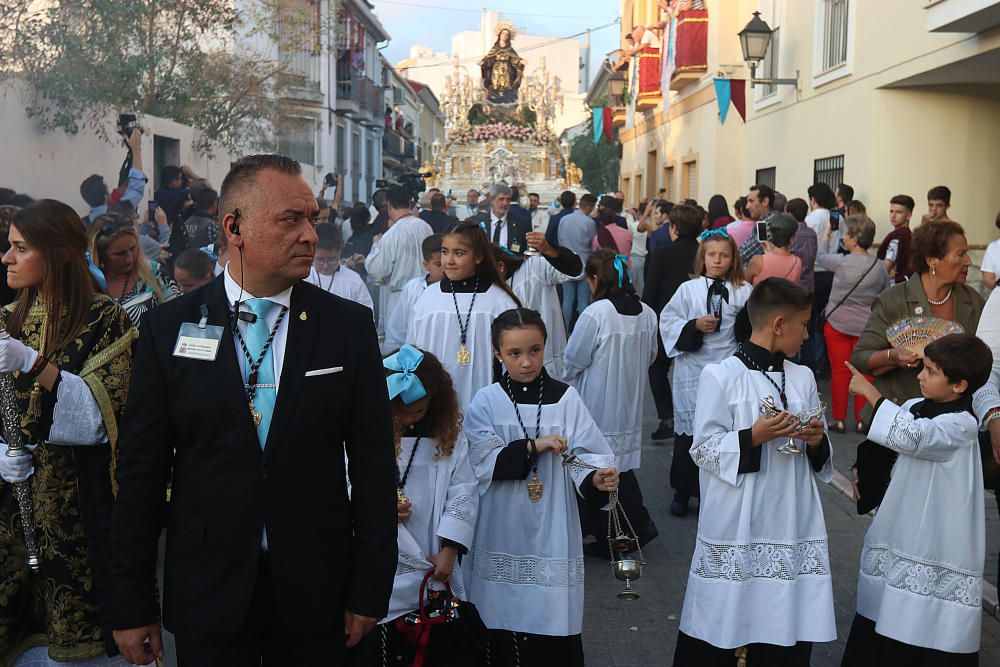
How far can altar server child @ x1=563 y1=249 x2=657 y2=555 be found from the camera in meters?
6.39

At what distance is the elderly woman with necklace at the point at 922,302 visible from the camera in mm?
5047

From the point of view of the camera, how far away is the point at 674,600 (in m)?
5.44

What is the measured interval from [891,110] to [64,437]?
11716 millimetres

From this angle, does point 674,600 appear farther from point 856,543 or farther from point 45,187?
point 45,187

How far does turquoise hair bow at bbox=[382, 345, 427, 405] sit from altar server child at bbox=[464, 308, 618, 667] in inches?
22.3

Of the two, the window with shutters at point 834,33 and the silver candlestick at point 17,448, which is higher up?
the window with shutters at point 834,33

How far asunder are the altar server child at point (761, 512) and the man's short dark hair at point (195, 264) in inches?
127

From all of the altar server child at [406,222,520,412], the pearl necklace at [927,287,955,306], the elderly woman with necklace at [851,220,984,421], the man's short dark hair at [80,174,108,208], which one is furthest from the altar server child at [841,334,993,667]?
the man's short dark hair at [80,174,108,208]

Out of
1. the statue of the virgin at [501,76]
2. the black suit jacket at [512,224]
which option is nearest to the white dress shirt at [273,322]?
the black suit jacket at [512,224]

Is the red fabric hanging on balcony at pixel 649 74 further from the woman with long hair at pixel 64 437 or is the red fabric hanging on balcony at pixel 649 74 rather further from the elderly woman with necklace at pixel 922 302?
the woman with long hair at pixel 64 437

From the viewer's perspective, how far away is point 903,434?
4074 millimetres

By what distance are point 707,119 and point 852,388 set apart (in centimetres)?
1777

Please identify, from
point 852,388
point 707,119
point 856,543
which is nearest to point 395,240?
point 856,543

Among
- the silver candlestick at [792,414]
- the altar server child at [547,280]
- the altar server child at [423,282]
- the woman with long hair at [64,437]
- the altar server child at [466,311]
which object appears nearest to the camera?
the woman with long hair at [64,437]
